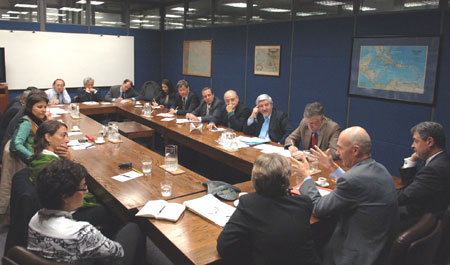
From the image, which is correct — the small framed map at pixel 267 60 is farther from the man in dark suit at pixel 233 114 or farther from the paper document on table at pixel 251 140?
the paper document on table at pixel 251 140

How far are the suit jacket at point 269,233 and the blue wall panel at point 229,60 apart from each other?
5.72 m

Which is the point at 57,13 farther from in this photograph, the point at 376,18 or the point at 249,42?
the point at 376,18

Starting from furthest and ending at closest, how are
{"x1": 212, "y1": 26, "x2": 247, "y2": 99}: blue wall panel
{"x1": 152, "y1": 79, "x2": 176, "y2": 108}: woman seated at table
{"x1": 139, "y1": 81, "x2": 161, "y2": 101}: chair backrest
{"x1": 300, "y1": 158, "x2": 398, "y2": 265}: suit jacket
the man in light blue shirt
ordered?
{"x1": 139, "y1": 81, "x2": 161, "y2": 101}: chair backrest
{"x1": 212, "y1": 26, "x2": 247, "y2": 99}: blue wall panel
{"x1": 152, "y1": 79, "x2": 176, "y2": 108}: woman seated at table
the man in light blue shirt
{"x1": 300, "y1": 158, "x2": 398, "y2": 265}: suit jacket

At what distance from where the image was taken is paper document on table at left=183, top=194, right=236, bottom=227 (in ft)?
7.04

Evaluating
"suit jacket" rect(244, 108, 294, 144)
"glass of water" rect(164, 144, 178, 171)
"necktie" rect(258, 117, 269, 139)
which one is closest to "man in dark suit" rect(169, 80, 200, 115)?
"necktie" rect(258, 117, 269, 139)

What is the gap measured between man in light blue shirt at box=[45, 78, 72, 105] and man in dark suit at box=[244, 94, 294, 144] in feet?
13.2

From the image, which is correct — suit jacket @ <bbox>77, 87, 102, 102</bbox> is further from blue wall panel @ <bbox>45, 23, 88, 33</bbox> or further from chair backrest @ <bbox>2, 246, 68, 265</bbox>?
chair backrest @ <bbox>2, 246, 68, 265</bbox>

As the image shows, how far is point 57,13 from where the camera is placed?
8.20 m

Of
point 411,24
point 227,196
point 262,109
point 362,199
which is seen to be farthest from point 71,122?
point 411,24

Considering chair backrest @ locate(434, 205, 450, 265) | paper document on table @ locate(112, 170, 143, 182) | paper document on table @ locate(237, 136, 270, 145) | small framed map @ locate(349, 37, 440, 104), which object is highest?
small framed map @ locate(349, 37, 440, 104)

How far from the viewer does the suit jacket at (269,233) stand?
66.4 inches

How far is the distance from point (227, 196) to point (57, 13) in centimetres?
755

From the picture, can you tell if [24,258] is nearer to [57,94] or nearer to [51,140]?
[51,140]

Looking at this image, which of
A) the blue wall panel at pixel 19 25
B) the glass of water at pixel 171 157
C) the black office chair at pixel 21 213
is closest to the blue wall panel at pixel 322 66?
the glass of water at pixel 171 157
